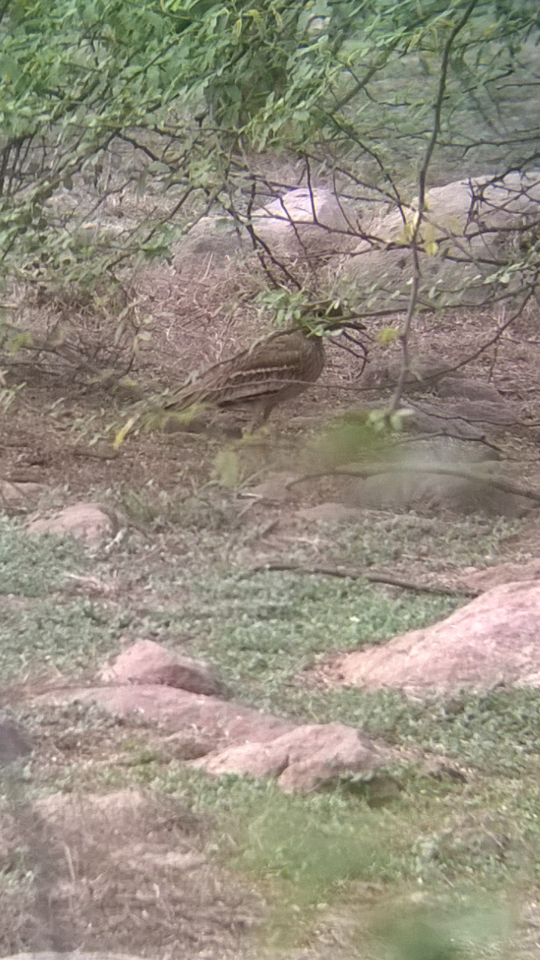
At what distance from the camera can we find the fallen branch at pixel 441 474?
17.4ft

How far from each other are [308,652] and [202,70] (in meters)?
2.04

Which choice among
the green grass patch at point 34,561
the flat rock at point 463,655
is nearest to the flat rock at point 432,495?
the green grass patch at point 34,561

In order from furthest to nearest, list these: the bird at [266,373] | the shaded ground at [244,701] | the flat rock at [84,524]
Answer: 1. the bird at [266,373]
2. the flat rock at [84,524]
3. the shaded ground at [244,701]

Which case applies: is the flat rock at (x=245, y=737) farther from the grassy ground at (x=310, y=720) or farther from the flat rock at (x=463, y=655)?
the flat rock at (x=463, y=655)

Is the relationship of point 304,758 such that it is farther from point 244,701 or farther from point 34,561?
point 34,561

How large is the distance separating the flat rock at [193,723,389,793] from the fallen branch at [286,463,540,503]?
2681 millimetres

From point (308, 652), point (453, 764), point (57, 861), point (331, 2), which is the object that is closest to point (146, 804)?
point (57, 861)

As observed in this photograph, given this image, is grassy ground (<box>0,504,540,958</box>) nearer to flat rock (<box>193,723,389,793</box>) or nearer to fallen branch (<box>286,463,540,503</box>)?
flat rock (<box>193,723,389,793</box>)

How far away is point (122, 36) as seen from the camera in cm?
389

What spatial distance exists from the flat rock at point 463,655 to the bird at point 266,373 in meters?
2.51

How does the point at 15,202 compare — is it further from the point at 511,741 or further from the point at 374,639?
the point at 511,741

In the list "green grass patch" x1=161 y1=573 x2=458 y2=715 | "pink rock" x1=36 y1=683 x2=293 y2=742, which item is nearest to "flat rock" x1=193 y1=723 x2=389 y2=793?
"pink rock" x1=36 y1=683 x2=293 y2=742

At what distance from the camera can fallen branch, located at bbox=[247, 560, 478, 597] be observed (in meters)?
4.23

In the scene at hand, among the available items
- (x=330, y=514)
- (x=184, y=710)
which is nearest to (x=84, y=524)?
(x=330, y=514)
